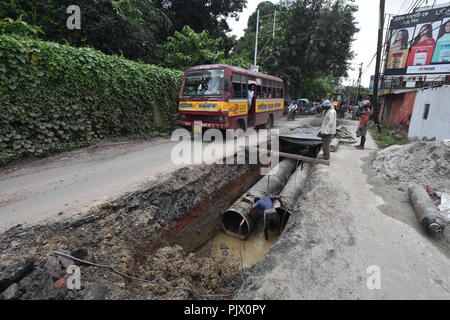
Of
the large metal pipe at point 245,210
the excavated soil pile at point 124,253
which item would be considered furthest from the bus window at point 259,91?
the excavated soil pile at point 124,253

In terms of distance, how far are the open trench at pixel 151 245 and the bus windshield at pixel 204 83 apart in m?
2.93

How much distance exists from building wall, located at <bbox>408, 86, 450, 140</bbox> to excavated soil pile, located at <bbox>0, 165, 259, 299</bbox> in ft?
30.0

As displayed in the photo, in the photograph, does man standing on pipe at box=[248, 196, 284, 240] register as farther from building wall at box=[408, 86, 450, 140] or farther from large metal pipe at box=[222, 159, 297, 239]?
building wall at box=[408, 86, 450, 140]

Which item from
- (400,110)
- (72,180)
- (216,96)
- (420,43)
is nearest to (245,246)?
(72,180)

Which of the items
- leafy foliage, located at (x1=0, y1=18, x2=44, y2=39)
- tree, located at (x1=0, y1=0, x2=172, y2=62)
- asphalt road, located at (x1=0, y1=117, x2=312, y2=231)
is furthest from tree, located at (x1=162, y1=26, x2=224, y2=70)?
asphalt road, located at (x1=0, y1=117, x2=312, y2=231)

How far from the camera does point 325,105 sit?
672 centimetres

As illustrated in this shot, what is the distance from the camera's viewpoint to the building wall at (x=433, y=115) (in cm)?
820

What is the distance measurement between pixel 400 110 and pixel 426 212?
1326 cm

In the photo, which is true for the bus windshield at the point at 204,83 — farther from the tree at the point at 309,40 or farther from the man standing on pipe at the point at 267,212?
the tree at the point at 309,40

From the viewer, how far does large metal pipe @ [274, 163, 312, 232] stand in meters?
4.98

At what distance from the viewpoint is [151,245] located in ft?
12.6
